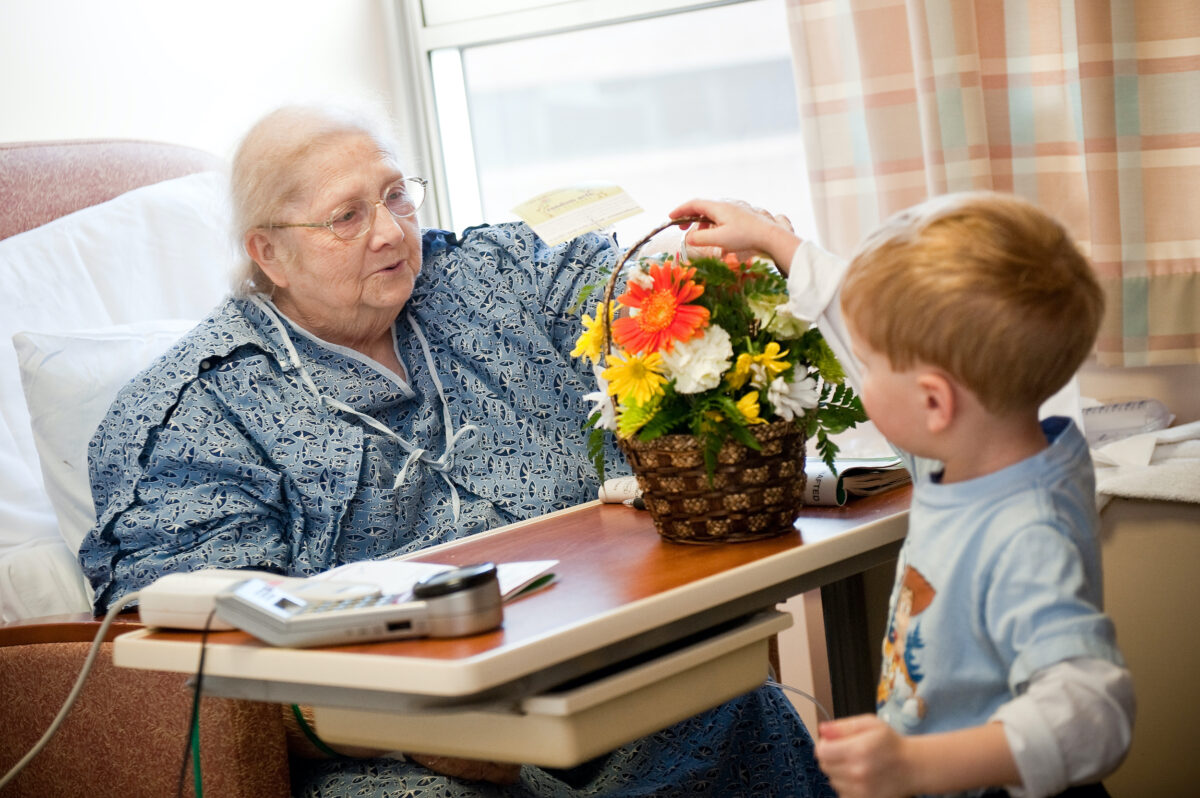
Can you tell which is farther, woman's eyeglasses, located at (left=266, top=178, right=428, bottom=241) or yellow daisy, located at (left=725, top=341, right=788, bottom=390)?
woman's eyeglasses, located at (left=266, top=178, right=428, bottom=241)

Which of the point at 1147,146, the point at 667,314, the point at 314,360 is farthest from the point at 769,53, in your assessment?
the point at 667,314

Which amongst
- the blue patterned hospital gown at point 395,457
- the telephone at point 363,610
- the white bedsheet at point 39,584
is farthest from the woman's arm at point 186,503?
the telephone at point 363,610

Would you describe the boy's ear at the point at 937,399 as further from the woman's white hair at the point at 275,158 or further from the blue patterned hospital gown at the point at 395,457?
the woman's white hair at the point at 275,158

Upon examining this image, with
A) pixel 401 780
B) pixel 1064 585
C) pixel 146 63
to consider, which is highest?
pixel 146 63

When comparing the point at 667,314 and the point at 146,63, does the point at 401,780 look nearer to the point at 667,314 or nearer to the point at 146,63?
the point at 667,314

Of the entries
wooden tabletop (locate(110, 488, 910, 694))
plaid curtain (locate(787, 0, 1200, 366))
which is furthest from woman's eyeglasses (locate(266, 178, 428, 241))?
plaid curtain (locate(787, 0, 1200, 366))

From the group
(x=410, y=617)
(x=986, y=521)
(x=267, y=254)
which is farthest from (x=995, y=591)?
(x=267, y=254)

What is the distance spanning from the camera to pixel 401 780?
1.46 meters

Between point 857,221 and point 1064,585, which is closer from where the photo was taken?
point 1064,585

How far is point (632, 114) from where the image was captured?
3.09m

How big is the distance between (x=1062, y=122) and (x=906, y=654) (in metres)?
1.49

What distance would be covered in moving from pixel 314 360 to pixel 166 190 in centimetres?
65

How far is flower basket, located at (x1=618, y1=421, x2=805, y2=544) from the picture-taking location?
4.08 feet

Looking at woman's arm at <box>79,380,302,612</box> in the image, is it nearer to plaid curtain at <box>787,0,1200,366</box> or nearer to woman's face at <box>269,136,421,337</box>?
A: woman's face at <box>269,136,421,337</box>
